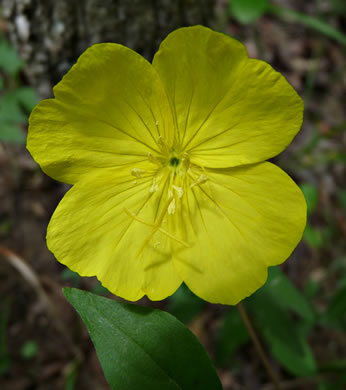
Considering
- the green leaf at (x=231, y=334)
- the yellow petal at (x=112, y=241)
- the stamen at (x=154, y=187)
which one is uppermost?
the stamen at (x=154, y=187)

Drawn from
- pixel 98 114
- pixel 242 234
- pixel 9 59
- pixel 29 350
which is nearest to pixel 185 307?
pixel 242 234

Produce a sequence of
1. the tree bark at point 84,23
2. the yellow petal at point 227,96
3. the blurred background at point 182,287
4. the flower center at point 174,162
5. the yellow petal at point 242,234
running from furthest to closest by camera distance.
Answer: the blurred background at point 182,287 < the tree bark at point 84,23 < the flower center at point 174,162 < the yellow petal at point 242,234 < the yellow petal at point 227,96

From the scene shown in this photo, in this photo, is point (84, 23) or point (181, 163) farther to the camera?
point (84, 23)

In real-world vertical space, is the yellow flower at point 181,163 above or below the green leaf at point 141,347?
above

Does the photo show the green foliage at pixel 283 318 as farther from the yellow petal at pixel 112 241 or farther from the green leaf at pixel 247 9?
the green leaf at pixel 247 9

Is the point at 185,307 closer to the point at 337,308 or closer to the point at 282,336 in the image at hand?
the point at 282,336

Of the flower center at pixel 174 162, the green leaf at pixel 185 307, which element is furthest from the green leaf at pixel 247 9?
the green leaf at pixel 185 307

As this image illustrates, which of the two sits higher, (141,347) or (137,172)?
(137,172)
